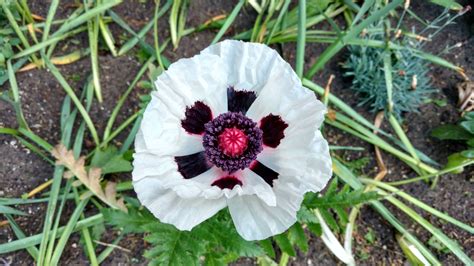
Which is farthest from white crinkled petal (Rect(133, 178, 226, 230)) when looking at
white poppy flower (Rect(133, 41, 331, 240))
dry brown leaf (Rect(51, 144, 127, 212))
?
dry brown leaf (Rect(51, 144, 127, 212))

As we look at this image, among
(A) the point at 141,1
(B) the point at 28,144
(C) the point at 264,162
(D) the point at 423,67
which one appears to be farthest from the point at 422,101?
(B) the point at 28,144

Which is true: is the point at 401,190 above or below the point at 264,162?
below

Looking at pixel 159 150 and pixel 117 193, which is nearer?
pixel 159 150

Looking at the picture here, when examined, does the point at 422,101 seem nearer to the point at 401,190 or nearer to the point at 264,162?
→ the point at 401,190

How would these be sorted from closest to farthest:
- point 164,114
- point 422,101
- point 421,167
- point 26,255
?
point 164,114, point 26,255, point 421,167, point 422,101

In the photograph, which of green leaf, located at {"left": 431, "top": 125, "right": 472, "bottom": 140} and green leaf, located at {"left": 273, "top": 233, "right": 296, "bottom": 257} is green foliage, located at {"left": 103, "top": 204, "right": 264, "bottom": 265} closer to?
green leaf, located at {"left": 273, "top": 233, "right": 296, "bottom": 257}

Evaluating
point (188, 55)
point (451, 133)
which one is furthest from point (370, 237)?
point (188, 55)

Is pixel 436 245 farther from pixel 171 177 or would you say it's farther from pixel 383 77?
pixel 171 177
